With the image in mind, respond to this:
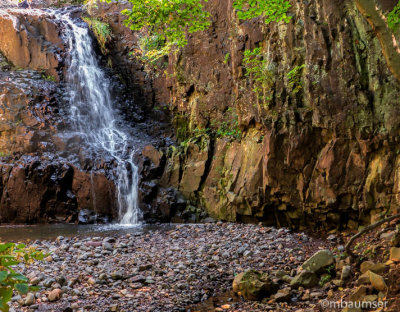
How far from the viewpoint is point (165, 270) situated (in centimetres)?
541

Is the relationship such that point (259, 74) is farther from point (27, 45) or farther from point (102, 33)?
point (27, 45)

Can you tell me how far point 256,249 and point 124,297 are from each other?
2.66 meters

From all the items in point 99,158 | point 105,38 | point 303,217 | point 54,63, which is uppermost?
point 105,38

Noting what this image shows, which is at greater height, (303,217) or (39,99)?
(39,99)

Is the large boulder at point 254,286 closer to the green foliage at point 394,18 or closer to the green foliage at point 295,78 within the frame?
the green foliage at point 394,18

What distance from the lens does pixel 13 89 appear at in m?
12.9

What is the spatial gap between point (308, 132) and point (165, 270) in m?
4.12

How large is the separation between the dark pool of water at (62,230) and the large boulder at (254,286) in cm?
500

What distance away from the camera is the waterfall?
11211 millimetres

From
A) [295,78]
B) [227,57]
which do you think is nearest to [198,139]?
[227,57]

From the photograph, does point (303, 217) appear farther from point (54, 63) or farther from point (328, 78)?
point (54, 63)

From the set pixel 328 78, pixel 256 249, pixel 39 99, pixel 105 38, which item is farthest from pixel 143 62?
pixel 256 249

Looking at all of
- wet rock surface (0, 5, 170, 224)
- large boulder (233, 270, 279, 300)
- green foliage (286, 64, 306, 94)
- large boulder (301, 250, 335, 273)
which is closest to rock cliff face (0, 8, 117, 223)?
wet rock surface (0, 5, 170, 224)

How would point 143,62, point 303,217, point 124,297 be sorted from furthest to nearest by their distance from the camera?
point 143,62, point 303,217, point 124,297
